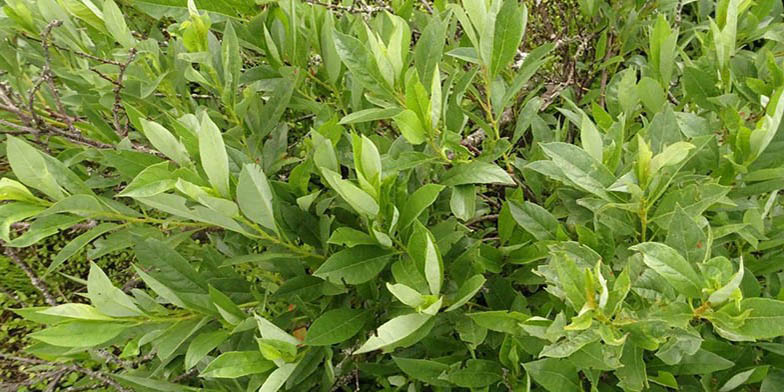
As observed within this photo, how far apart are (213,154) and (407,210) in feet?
0.91

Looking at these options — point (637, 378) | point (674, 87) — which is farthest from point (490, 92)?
point (674, 87)

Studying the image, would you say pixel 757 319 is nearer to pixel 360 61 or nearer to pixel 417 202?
pixel 417 202

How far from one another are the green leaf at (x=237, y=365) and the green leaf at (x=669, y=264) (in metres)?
0.55

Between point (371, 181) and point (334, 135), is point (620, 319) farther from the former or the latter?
point (334, 135)

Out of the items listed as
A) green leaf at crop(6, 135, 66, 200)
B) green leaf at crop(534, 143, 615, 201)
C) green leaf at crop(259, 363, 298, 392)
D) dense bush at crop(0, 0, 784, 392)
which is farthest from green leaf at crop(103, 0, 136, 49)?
green leaf at crop(534, 143, 615, 201)

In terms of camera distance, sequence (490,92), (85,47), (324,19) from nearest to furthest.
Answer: (490,92), (324,19), (85,47)

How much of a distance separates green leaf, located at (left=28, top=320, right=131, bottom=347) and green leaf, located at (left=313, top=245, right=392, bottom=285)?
0.34 meters

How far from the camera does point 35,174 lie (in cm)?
82

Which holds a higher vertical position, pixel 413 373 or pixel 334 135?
pixel 334 135

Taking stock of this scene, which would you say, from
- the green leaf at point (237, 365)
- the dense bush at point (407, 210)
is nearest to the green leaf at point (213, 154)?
the dense bush at point (407, 210)

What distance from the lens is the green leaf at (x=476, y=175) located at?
2.66 ft

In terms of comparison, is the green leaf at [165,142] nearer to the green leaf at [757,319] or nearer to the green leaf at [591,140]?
the green leaf at [591,140]

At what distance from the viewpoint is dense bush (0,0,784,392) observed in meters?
0.76

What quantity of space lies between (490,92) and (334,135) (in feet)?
0.84
